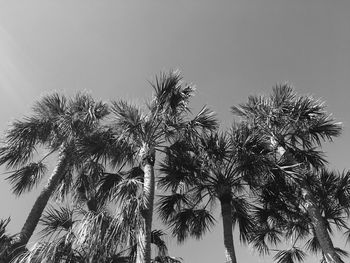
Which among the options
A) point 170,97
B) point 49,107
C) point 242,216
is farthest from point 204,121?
point 49,107

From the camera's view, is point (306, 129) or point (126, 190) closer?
point (126, 190)

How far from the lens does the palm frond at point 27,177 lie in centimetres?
934

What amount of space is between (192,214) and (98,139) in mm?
3632

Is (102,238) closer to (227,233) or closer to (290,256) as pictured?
(227,233)

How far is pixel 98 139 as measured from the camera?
27.2ft

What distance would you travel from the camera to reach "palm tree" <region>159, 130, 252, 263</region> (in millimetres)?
8969

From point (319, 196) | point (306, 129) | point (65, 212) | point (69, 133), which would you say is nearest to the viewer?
point (65, 212)

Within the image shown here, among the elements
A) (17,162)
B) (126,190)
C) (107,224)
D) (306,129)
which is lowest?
(107,224)

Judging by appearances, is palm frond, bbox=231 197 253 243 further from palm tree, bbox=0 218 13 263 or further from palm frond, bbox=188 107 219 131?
palm tree, bbox=0 218 13 263

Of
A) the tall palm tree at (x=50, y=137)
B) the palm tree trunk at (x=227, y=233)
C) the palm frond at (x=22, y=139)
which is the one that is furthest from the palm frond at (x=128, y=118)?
the palm tree trunk at (x=227, y=233)

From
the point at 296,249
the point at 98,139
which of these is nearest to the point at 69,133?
the point at 98,139

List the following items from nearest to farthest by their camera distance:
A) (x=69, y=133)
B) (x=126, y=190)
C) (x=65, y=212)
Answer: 1. (x=126, y=190)
2. (x=65, y=212)
3. (x=69, y=133)

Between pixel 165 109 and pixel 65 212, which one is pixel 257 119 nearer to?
pixel 165 109

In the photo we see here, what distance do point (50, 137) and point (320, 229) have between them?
822 cm
